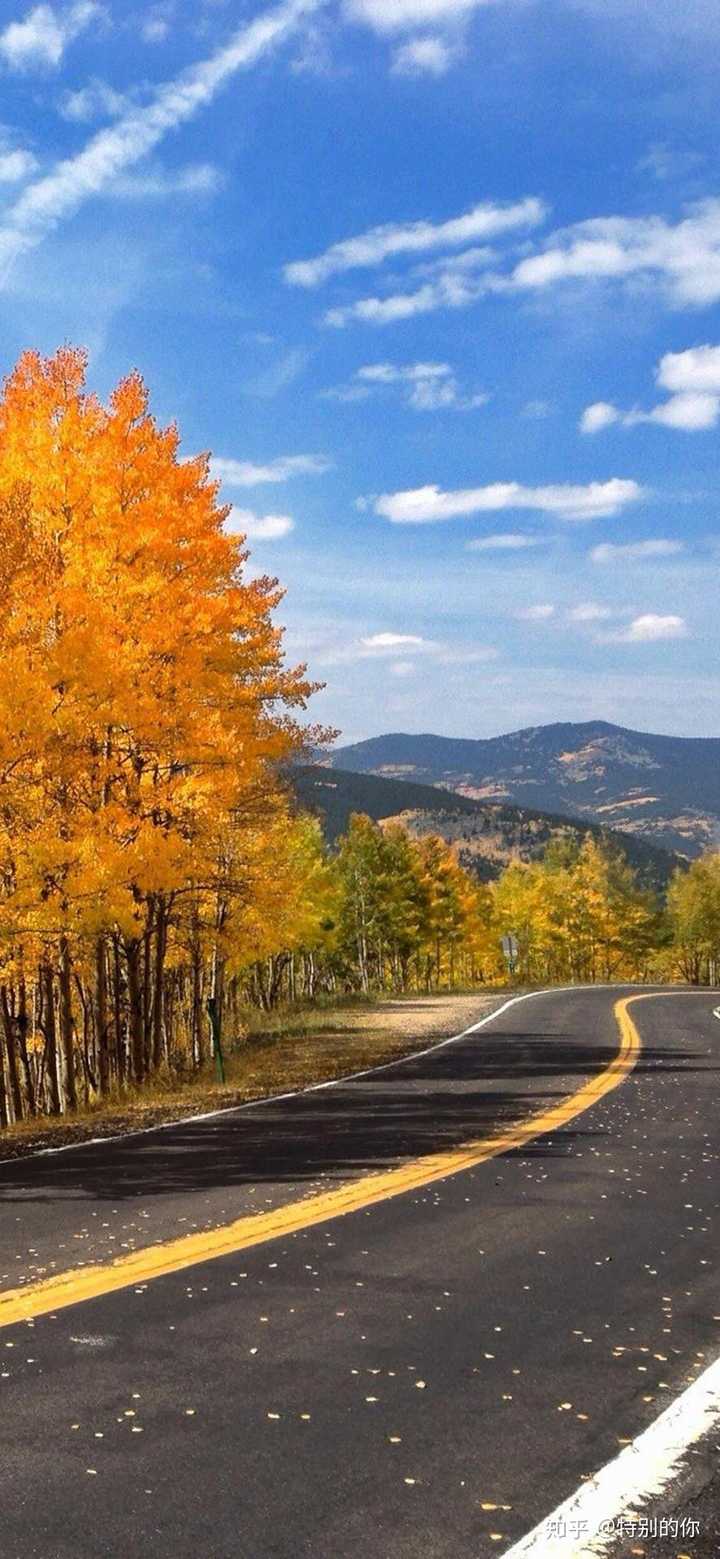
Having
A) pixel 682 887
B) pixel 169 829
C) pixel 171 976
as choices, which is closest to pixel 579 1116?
pixel 169 829

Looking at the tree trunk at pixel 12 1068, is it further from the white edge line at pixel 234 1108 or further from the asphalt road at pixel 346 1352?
the asphalt road at pixel 346 1352

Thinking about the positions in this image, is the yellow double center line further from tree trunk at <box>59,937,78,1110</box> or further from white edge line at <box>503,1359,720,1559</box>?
tree trunk at <box>59,937,78,1110</box>

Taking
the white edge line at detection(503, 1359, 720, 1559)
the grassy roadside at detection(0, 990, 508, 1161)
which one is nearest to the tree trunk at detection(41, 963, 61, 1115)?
the grassy roadside at detection(0, 990, 508, 1161)

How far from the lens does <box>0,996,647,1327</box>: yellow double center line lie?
18.3 feet

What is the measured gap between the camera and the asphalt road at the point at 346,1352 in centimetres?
350

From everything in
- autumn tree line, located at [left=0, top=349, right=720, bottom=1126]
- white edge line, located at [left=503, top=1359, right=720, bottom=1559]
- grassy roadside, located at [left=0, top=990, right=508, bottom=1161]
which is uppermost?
autumn tree line, located at [left=0, top=349, right=720, bottom=1126]

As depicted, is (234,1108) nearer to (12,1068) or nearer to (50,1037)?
(50,1037)

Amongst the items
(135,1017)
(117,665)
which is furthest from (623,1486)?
(135,1017)

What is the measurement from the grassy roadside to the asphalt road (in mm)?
2449

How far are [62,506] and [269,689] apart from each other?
445cm

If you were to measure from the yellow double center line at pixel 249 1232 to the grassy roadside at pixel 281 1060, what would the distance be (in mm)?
3611

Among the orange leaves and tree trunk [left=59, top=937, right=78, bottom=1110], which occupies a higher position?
the orange leaves

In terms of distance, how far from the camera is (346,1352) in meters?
4.86

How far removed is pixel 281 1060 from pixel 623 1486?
52.4ft
